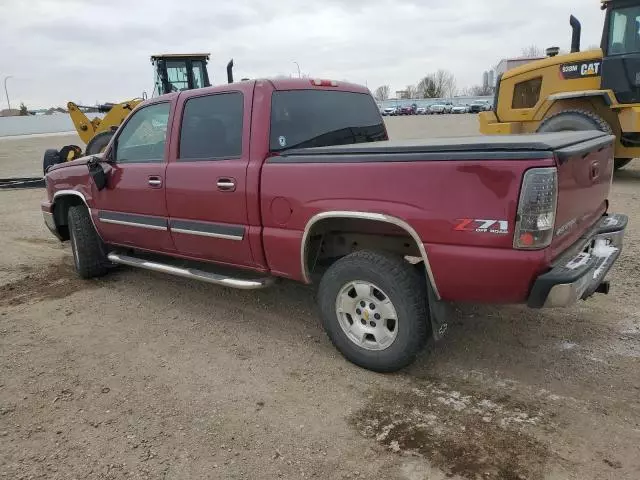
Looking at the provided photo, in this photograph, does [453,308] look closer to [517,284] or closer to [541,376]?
[541,376]

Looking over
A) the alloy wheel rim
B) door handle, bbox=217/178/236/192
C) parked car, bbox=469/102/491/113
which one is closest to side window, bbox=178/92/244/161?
door handle, bbox=217/178/236/192

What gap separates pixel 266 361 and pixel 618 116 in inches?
308

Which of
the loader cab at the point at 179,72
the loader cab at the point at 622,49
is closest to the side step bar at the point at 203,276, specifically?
the loader cab at the point at 622,49

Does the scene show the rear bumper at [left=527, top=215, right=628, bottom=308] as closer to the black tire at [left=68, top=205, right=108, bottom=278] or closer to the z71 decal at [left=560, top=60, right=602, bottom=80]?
the black tire at [left=68, top=205, right=108, bottom=278]

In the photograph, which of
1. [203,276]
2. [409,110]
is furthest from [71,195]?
[409,110]

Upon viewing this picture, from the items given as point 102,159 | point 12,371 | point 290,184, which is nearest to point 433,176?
point 290,184

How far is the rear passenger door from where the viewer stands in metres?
3.94

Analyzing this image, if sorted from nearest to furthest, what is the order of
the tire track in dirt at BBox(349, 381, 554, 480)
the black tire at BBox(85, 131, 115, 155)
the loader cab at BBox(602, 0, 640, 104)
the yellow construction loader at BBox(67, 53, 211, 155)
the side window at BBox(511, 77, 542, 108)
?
the tire track in dirt at BBox(349, 381, 554, 480)
the loader cab at BBox(602, 0, 640, 104)
the side window at BBox(511, 77, 542, 108)
the black tire at BBox(85, 131, 115, 155)
the yellow construction loader at BBox(67, 53, 211, 155)

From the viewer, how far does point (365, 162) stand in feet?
10.5

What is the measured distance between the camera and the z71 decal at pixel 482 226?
9.07ft

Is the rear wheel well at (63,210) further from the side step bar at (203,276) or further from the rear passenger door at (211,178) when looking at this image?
the rear passenger door at (211,178)

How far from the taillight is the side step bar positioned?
192cm

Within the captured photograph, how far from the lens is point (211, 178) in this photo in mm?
4062

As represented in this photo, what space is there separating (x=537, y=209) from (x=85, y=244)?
15.0 ft
